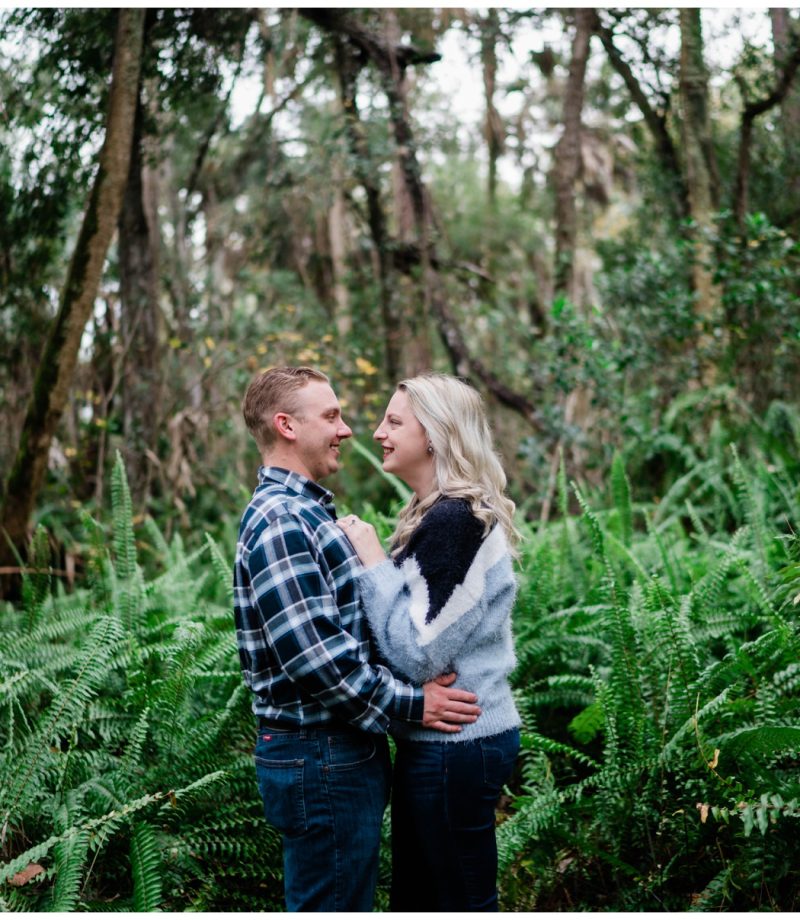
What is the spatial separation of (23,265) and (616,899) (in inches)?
268

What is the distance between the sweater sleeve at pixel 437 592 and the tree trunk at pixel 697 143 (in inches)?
298

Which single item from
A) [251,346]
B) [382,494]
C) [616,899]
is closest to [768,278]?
[382,494]

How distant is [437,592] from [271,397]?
0.72m

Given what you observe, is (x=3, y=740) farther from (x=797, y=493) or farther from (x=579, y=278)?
(x=579, y=278)

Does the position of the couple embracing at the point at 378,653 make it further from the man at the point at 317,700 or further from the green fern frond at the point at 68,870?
the green fern frond at the point at 68,870

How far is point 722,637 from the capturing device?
4.25 m

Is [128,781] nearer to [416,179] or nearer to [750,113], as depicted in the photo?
[416,179]

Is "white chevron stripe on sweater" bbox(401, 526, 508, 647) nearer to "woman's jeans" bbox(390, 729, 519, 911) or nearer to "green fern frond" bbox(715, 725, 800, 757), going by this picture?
"woman's jeans" bbox(390, 729, 519, 911)

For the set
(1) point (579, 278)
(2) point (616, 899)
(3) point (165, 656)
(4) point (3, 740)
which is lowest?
(2) point (616, 899)

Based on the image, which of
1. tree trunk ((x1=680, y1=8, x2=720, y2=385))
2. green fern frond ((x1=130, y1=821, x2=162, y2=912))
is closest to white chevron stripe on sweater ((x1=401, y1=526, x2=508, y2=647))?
green fern frond ((x1=130, y1=821, x2=162, y2=912))

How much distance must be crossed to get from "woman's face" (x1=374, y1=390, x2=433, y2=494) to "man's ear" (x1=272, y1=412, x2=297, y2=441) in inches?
9.5

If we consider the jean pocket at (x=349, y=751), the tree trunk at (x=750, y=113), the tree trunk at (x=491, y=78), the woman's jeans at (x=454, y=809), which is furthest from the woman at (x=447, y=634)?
the tree trunk at (x=491, y=78)

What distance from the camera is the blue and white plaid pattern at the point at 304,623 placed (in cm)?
218

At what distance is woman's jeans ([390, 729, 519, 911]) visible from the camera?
7.55 ft
